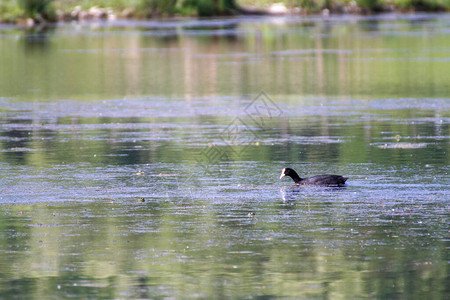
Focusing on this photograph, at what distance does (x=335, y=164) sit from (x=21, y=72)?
23.0 meters

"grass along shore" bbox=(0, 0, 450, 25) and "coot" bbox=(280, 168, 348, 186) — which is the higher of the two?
"coot" bbox=(280, 168, 348, 186)

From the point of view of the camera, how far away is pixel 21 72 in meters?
38.0

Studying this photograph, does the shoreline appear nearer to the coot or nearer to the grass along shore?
the grass along shore

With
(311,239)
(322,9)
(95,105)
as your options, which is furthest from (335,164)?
(322,9)

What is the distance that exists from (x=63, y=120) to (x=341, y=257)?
1382 centimetres

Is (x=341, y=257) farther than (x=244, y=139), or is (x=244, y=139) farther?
(x=244, y=139)

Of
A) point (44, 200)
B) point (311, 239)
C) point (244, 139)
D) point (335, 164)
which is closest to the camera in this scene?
point (311, 239)

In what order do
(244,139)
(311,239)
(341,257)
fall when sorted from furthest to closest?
(244,139), (311,239), (341,257)

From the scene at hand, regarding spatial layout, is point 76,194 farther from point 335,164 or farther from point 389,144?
point 389,144

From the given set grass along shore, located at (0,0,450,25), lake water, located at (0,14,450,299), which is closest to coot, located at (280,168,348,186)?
lake water, located at (0,14,450,299)

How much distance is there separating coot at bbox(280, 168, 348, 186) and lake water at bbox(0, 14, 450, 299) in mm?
110

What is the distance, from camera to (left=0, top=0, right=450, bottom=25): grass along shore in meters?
84.8

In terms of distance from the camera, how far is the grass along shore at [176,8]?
8475 cm

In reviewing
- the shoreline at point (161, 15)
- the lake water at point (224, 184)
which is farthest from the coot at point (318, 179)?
the shoreline at point (161, 15)
